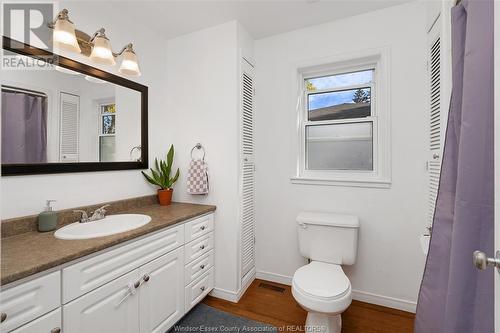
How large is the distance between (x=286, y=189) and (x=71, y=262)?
1644mm

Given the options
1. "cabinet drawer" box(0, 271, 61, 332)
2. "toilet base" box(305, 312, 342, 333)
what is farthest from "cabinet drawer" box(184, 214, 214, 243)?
"toilet base" box(305, 312, 342, 333)

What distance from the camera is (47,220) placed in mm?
1295

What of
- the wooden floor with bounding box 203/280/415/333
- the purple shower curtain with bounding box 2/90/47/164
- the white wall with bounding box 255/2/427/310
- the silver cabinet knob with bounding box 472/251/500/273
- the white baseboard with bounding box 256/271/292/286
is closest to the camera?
the silver cabinet knob with bounding box 472/251/500/273

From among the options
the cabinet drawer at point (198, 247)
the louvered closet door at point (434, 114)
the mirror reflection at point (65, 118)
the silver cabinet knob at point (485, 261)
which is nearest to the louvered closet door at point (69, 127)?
the mirror reflection at point (65, 118)

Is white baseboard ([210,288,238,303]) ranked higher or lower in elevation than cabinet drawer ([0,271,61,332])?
lower

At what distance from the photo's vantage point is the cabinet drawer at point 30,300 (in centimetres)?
82

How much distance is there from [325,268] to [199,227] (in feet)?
3.24

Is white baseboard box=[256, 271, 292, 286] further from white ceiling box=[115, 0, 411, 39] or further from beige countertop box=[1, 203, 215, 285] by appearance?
white ceiling box=[115, 0, 411, 39]

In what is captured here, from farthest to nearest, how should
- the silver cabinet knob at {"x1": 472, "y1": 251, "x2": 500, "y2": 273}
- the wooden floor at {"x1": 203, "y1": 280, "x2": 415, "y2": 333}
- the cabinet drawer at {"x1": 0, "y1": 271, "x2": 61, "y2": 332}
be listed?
1. the wooden floor at {"x1": 203, "y1": 280, "x2": 415, "y2": 333}
2. the cabinet drawer at {"x1": 0, "y1": 271, "x2": 61, "y2": 332}
3. the silver cabinet knob at {"x1": 472, "y1": 251, "x2": 500, "y2": 273}

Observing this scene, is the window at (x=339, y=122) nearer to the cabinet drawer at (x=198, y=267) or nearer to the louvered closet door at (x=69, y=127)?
the cabinet drawer at (x=198, y=267)

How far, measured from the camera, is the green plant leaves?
80.9 inches

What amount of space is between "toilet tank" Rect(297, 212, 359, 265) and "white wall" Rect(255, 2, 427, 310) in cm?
19

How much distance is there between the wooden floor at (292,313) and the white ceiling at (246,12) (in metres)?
2.38

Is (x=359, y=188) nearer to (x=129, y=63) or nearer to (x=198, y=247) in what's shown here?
(x=198, y=247)
